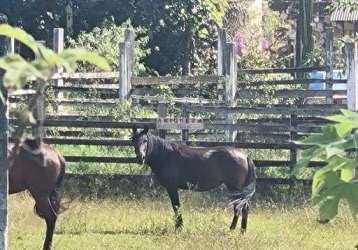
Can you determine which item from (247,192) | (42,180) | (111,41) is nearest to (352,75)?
(247,192)

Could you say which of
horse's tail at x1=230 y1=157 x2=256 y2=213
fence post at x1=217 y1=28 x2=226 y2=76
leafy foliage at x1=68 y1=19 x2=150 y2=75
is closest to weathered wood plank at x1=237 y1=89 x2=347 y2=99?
fence post at x1=217 y1=28 x2=226 y2=76

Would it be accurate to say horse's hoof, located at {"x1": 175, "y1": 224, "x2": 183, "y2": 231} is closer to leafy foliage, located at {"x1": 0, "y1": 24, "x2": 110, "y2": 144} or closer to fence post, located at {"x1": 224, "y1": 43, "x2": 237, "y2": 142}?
fence post, located at {"x1": 224, "y1": 43, "x2": 237, "y2": 142}

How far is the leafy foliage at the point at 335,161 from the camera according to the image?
8.46 feet

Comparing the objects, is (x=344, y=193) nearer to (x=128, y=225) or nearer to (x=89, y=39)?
(x=128, y=225)

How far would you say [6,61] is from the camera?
5.11 feet

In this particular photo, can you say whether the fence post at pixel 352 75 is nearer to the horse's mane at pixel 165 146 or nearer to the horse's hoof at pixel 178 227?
the horse's mane at pixel 165 146

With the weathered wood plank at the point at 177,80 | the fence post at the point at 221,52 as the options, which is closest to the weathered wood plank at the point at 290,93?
the weathered wood plank at the point at 177,80

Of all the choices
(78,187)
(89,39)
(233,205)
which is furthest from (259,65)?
(233,205)

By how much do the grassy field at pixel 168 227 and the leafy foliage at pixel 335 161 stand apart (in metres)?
5.71

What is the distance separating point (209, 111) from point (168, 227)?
4007 millimetres

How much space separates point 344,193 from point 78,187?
1010cm

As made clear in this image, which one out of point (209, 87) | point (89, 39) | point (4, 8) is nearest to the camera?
point (209, 87)

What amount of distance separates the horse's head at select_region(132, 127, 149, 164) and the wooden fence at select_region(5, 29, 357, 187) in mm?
1255

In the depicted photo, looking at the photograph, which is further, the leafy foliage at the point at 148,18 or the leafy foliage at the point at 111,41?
the leafy foliage at the point at 148,18
